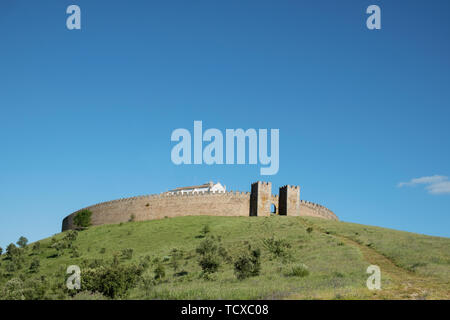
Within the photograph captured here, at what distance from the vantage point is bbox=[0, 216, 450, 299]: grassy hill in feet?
53.2

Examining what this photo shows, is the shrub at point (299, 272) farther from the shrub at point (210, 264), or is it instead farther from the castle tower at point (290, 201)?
the castle tower at point (290, 201)

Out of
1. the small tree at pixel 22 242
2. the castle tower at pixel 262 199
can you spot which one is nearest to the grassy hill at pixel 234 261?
the castle tower at pixel 262 199

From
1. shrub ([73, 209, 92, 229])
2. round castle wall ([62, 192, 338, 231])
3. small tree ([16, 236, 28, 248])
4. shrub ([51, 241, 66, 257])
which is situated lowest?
shrub ([51, 241, 66, 257])

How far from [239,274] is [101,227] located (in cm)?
4150

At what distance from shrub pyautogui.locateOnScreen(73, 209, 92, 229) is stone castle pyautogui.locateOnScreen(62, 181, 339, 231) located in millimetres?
2613

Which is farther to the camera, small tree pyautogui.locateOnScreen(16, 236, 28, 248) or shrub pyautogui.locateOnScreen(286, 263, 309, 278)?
small tree pyautogui.locateOnScreen(16, 236, 28, 248)

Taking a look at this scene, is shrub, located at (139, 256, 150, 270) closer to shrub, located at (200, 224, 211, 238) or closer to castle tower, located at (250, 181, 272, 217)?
shrub, located at (200, 224, 211, 238)

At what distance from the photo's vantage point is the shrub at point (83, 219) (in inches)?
2458

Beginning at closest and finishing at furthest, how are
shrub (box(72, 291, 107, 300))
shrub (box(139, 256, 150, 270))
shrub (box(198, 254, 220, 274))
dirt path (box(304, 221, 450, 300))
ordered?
1. dirt path (box(304, 221, 450, 300))
2. shrub (box(72, 291, 107, 300))
3. shrub (box(198, 254, 220, 274))
4. shrub (box(139, 256, 150, 270))

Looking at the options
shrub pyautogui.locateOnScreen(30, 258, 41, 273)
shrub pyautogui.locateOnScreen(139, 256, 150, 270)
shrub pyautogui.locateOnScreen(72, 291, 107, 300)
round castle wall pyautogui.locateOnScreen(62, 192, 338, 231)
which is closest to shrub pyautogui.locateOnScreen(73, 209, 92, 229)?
round castle wall pyautogui.locateOnScreen(62, 192, 338, 231)

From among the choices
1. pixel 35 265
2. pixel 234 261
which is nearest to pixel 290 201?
pixel 234 261

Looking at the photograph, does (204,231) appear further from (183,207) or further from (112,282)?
(112,282)

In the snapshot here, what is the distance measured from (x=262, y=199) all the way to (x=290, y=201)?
384 cm

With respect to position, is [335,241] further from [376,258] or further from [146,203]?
[146,203]
